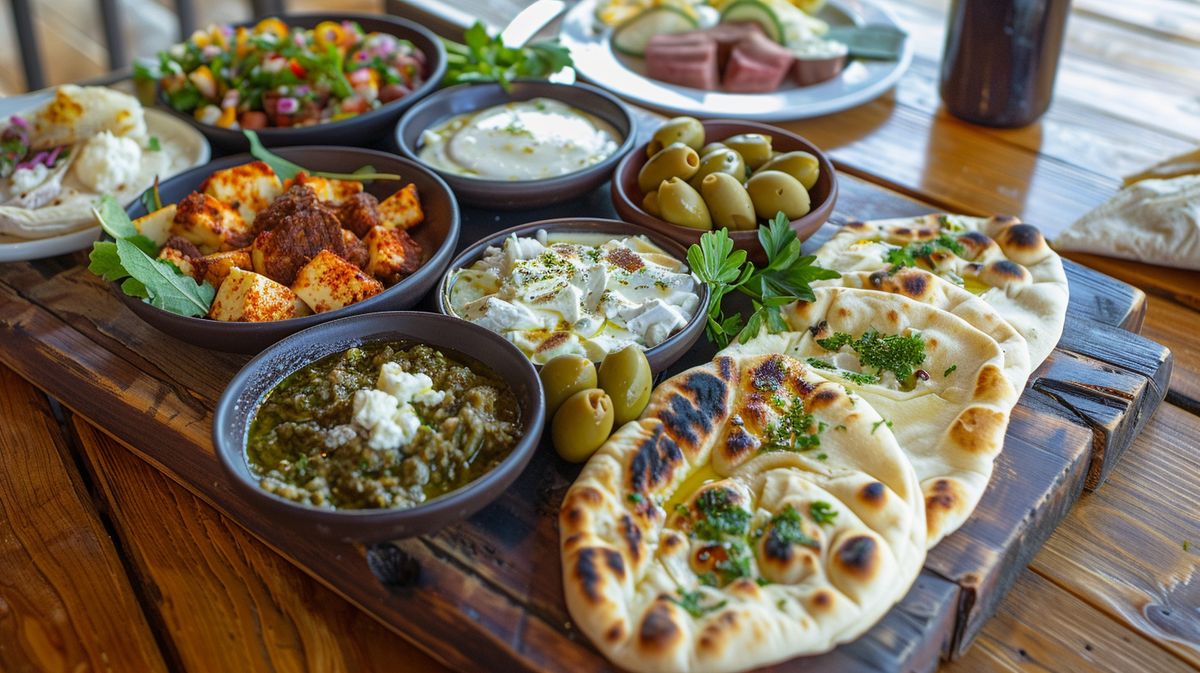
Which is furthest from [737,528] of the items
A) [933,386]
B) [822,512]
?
[933,386]

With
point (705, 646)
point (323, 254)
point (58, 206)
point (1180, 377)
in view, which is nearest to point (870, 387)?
point (705, 646)

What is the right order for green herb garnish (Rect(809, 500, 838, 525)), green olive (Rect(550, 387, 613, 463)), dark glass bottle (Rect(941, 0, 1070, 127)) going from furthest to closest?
dark glass bottle (Rect(941, 0, 1070, 127))
green olive (Rect(550, 387, 613, 463))
green herb garnish (Rect(809, 500, 838, 525))

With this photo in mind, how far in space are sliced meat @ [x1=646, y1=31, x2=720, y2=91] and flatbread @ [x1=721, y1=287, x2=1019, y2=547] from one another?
189 centimetres

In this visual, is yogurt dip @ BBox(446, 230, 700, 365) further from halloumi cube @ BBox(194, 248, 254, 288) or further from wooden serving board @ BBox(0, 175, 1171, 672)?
halloumi cube @ BBox(194, 248, 254, 288)

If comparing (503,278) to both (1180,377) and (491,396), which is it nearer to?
(491,396)

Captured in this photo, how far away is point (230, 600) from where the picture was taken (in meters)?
2.24

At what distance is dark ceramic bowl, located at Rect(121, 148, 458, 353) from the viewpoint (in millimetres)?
2598

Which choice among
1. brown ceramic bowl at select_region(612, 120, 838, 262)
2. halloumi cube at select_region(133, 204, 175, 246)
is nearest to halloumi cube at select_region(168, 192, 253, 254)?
halloumi cube at select_region(133, 204, 175, 246)

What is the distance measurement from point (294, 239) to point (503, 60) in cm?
164

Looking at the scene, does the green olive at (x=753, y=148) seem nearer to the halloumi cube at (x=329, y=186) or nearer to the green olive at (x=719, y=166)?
the green olive at (x=719, y=166)

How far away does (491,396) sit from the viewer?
7.59 feet

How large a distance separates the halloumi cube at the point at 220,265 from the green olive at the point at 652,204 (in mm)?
1214

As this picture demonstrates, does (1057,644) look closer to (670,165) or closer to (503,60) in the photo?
(670,165)

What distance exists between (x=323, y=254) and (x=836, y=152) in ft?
7.43
